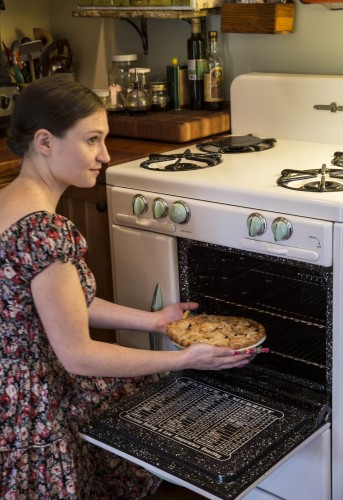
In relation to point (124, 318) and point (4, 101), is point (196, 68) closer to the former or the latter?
point (4, 101)

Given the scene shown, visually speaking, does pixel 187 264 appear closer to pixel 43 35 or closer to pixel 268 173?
pixel 268 173

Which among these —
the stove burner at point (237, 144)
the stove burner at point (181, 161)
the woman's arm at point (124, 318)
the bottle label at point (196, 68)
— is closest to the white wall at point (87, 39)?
the bottle label at point (196, 68)

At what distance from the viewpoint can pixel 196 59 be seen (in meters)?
2.94

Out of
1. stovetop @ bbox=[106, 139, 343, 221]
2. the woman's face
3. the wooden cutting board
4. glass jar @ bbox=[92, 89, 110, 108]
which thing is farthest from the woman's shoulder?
glass jar @ bbox=[92, 89, 110, 108]

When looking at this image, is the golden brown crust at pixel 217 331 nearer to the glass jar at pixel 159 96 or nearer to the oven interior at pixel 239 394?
the oven interior at pixel 239 394

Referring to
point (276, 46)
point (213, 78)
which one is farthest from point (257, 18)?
point (213, 78)

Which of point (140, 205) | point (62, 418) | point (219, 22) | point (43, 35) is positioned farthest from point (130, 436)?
point (43, 35)

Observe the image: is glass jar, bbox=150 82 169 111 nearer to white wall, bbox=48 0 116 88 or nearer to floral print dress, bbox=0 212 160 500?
white wall, bbox=48 0 116 88

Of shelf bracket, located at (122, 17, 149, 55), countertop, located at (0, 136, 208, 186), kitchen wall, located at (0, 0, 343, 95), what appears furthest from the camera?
shelf bracket, located at (122, 17, 149, 55)

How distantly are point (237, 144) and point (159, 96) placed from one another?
51cm

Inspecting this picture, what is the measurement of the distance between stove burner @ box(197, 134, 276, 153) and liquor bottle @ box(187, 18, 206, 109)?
28 cm

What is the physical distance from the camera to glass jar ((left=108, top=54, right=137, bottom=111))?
3055 mm

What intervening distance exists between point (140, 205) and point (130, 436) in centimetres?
72

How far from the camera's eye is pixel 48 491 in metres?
1.95
